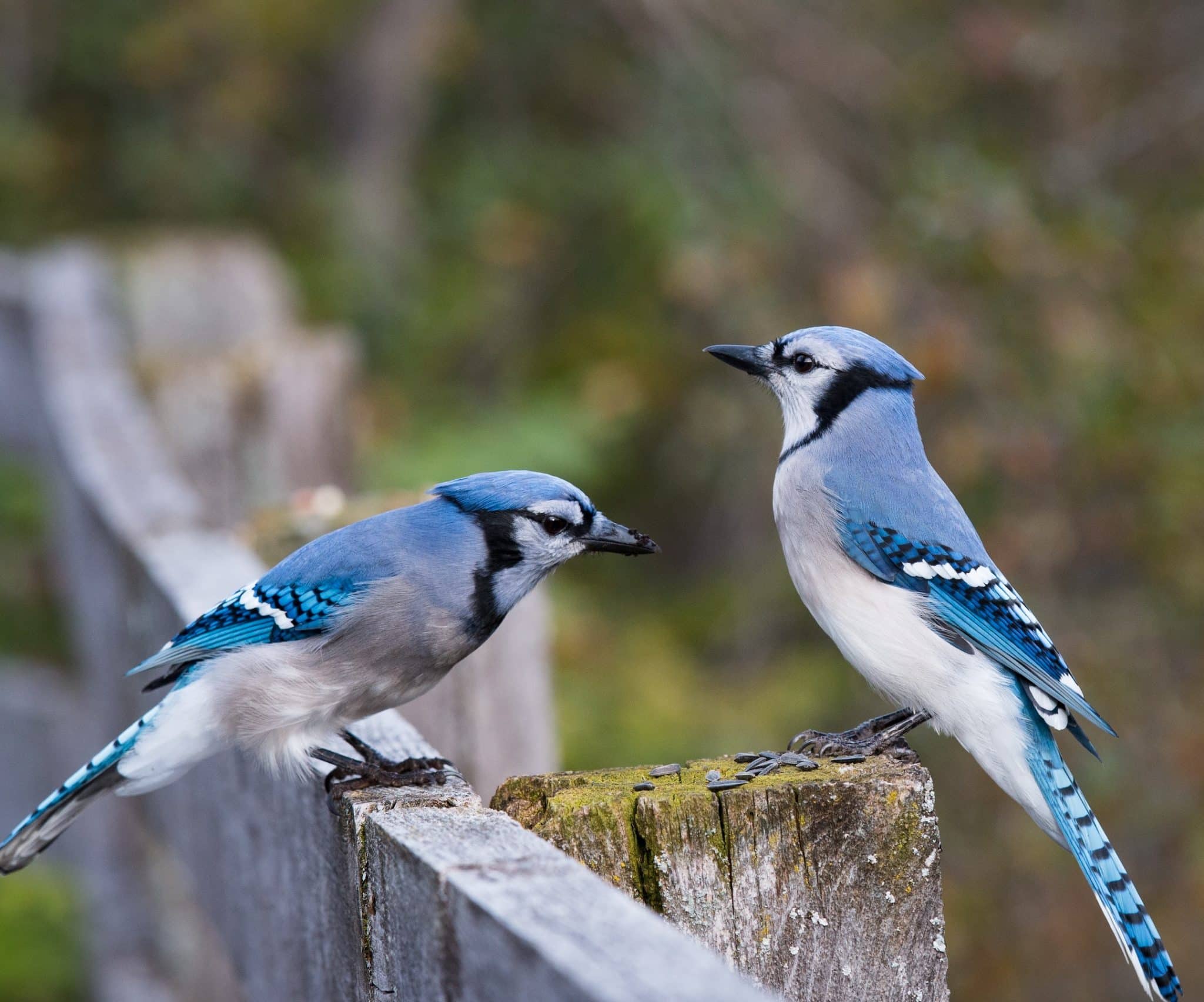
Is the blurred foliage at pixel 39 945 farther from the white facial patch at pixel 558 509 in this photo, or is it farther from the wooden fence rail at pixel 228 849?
the white facial patch at pixel 558 509

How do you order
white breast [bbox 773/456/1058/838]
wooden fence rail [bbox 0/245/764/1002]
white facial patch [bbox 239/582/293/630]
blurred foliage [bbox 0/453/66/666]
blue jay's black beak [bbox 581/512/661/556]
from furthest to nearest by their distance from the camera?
blurred foliage [bbox 0/453/66/666], white breast [bbox 773/456/1058/838], blue jay's black beak [bbox 581/512/661/556], white facial patch [bbox 239/582/293/630], wooden fence rail [bbox 0/245/764/1002]

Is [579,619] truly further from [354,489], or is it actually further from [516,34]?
[516,34]

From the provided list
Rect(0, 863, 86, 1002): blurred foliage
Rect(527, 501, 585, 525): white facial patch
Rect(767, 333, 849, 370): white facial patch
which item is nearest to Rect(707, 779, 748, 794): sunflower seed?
Rect(527, 501, 585, 525): white facial patch

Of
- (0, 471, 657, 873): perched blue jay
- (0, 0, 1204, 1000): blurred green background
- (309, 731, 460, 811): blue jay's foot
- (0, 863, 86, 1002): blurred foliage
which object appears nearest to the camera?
(309, 731, 460, 811): blue jay's foot

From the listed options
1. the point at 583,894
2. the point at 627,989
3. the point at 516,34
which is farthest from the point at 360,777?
the point at 516,34

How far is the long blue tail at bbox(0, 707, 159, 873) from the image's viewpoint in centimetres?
216

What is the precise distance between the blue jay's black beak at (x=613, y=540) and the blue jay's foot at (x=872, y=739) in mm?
415

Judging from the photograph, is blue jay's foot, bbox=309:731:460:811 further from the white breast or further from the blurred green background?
the blurred green background

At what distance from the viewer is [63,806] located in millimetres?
2219

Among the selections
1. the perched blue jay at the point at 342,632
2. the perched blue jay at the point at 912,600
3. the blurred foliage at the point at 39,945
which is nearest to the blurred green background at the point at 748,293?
the blurred foliage at the point at 39,945

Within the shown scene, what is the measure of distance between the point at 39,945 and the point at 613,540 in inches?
128

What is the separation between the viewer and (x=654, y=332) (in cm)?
788

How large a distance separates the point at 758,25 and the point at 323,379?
10.8ft

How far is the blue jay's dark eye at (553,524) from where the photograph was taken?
2422 mm
